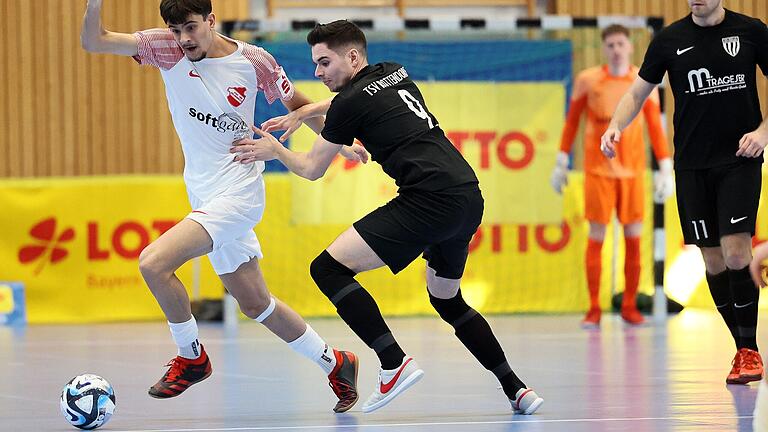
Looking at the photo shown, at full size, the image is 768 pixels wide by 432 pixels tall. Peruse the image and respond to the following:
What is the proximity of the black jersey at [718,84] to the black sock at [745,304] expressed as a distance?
0.56 m

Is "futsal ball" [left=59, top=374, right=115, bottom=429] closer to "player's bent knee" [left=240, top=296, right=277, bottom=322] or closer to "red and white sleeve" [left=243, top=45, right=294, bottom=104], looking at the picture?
"player's bent knee" [left=240, top=296, right=277, bottom=322]

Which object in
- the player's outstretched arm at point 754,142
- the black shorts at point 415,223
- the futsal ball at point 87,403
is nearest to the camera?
the futsal ball at point 87,403

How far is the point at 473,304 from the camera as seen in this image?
11383 mm

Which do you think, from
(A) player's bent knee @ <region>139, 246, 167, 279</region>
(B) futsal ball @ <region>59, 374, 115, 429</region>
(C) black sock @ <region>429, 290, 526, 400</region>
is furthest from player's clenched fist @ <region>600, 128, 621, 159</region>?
(B) futsal ball @ <region>59, 374, 115, 429</region>

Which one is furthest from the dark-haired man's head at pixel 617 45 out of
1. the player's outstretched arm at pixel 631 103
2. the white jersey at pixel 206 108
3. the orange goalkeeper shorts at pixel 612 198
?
the white jersey at pixel 206 108

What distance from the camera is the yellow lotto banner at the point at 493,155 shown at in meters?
11.3

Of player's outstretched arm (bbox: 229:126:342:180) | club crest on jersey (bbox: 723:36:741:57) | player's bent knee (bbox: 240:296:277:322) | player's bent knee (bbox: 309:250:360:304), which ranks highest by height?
club crest on jersey (bbox: 723:36:741:57)

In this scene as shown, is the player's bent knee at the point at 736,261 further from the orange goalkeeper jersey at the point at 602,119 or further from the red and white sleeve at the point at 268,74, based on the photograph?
the orange goalkeeper jersey at the point at 602,119

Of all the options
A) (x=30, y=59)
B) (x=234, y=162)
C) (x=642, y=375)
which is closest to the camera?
(x=234, y=162)

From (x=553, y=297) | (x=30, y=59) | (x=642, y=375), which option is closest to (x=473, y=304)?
(x=553, y=297)

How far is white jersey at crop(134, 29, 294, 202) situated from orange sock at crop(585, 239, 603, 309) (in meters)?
4.82

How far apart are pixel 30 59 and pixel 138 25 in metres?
1.23

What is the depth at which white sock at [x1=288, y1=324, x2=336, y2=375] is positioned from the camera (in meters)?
5.62

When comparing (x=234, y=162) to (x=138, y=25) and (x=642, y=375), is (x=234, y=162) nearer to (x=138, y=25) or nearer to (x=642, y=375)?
(x=642, y=375)
